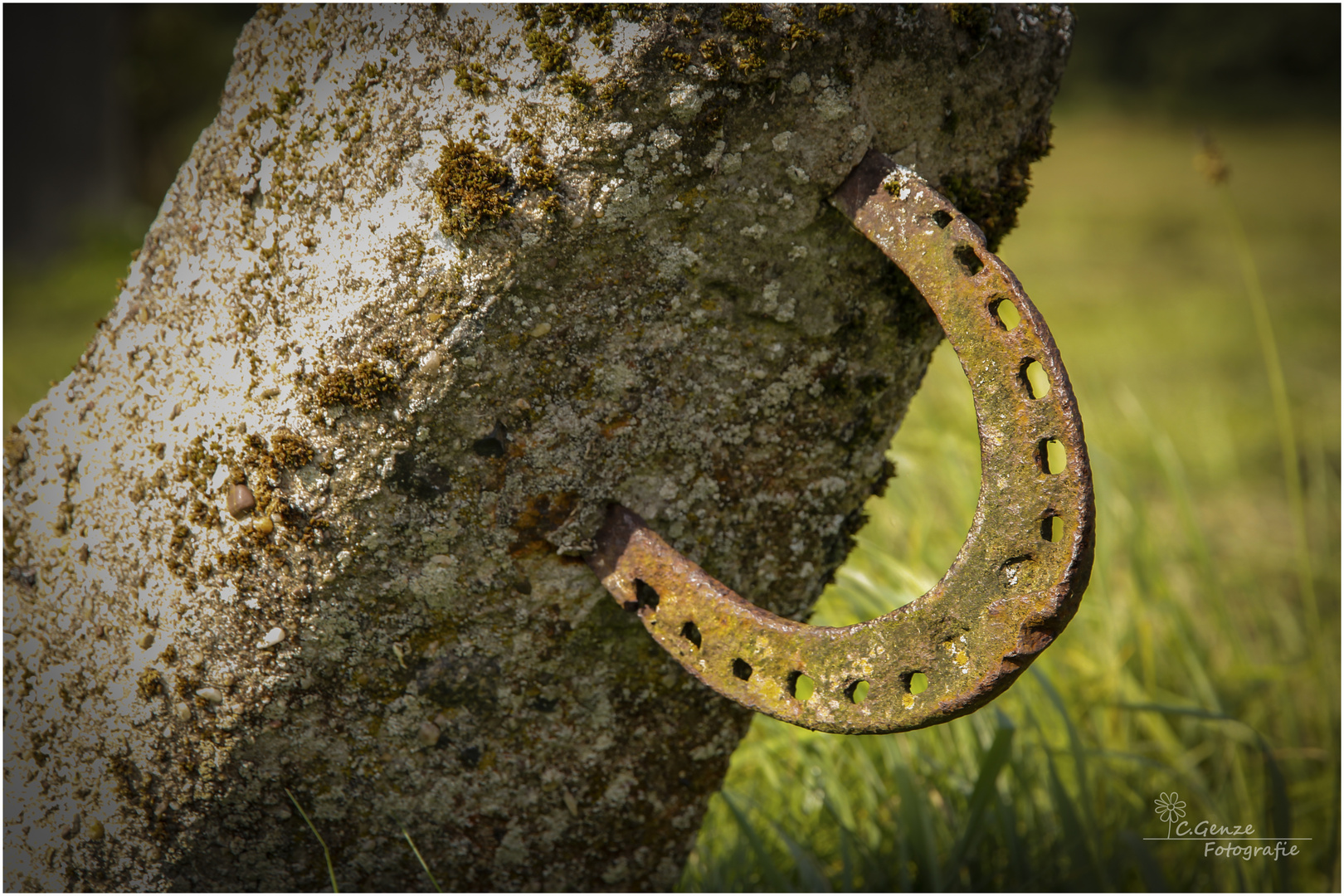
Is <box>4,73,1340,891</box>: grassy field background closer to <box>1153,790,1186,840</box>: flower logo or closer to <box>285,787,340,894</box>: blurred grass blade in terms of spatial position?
<box>1153,790,1186,840</box>: flower logo

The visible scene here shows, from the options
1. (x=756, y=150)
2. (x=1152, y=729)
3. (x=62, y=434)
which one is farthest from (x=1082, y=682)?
(x=62, y=434)

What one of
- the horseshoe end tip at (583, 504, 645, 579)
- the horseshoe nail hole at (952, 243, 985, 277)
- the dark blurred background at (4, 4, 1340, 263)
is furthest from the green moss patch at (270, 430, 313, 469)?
the dark blurred background at (4, 4, 1340, 263)

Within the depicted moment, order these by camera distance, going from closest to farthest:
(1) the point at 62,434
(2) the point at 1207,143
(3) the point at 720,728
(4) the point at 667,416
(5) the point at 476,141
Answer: (5) the point at 476,141, (4) the point at 667,416, (1) the point at 62,434, (3) the point at 720,728, (2) the point at 1207,143

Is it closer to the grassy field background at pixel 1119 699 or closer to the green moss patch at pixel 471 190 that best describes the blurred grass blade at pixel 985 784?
the grassy field background at pixel 1119 699

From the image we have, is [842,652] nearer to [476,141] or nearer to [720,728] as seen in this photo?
[720,728]

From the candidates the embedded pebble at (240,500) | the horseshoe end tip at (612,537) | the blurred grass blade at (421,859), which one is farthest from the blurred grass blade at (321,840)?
the horseshoe end tip at (612,537)

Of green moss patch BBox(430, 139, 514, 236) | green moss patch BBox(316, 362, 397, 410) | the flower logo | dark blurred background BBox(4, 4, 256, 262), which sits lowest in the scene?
the flower logo

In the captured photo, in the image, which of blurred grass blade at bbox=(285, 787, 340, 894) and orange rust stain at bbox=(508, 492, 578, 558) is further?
blurred grass blade at bbox=(285, 787, 340, 894)
